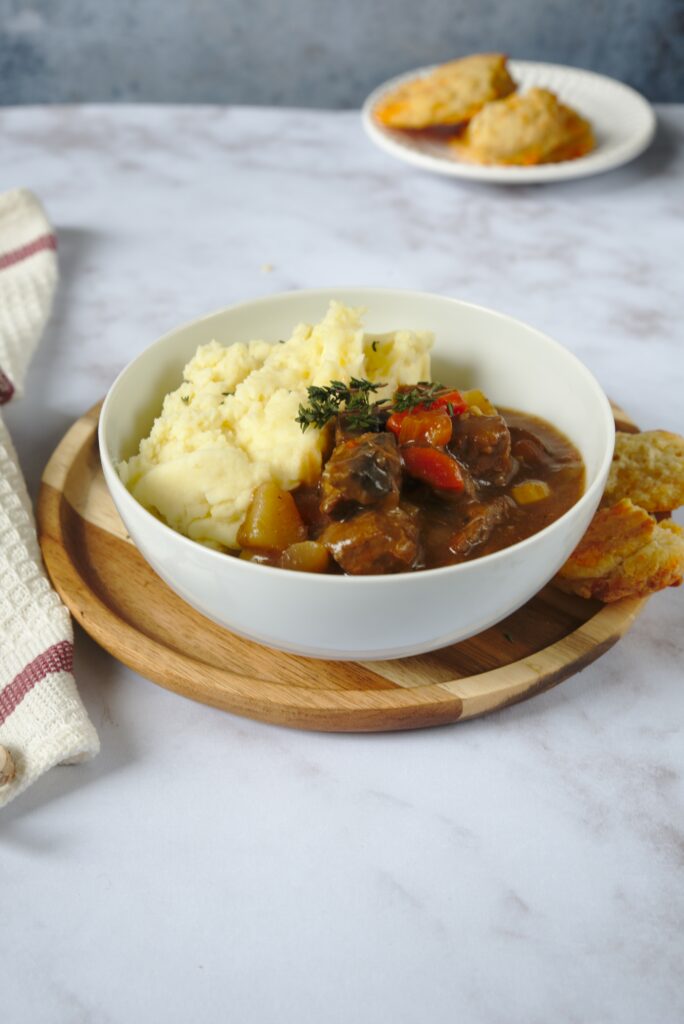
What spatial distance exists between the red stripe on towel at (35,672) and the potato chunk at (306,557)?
566mm

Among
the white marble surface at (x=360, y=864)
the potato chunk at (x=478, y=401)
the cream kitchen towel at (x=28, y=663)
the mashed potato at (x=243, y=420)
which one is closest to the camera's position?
the white marble surface at (x=360, y=864)

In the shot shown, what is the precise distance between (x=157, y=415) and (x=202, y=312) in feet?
4.57

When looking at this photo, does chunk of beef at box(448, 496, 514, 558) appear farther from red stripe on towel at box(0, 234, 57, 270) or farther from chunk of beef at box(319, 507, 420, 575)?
red stripe on towel at box(0, 234, 57, 270)

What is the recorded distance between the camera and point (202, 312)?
4.23 metres

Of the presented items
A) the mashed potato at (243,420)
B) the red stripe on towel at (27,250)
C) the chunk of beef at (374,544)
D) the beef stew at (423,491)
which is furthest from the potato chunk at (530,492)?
the red stripe on towel at (27,250)

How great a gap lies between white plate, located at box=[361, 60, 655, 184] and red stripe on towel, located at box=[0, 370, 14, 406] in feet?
7.70

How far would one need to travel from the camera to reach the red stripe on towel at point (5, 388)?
3498 millimetres

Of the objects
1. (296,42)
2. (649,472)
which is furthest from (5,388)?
(296,42)

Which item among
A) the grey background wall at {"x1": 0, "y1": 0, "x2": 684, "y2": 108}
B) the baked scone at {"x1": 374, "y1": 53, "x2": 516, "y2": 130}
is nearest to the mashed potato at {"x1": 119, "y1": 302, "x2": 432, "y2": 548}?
the baked scone at {"x1": 374, "y1": 53, "x2": 516, "y2": 130}

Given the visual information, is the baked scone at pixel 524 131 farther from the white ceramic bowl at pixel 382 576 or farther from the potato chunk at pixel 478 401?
the potato chunk at pixel 478 401

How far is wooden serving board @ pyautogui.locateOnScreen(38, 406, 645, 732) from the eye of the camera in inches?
91.7

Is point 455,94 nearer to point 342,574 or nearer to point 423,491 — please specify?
point 423,491

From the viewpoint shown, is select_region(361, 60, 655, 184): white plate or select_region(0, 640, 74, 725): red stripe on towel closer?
select_region(0, 640, 74, 725): red stripe on towel

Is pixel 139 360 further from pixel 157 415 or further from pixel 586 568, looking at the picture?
pixel 586 568
